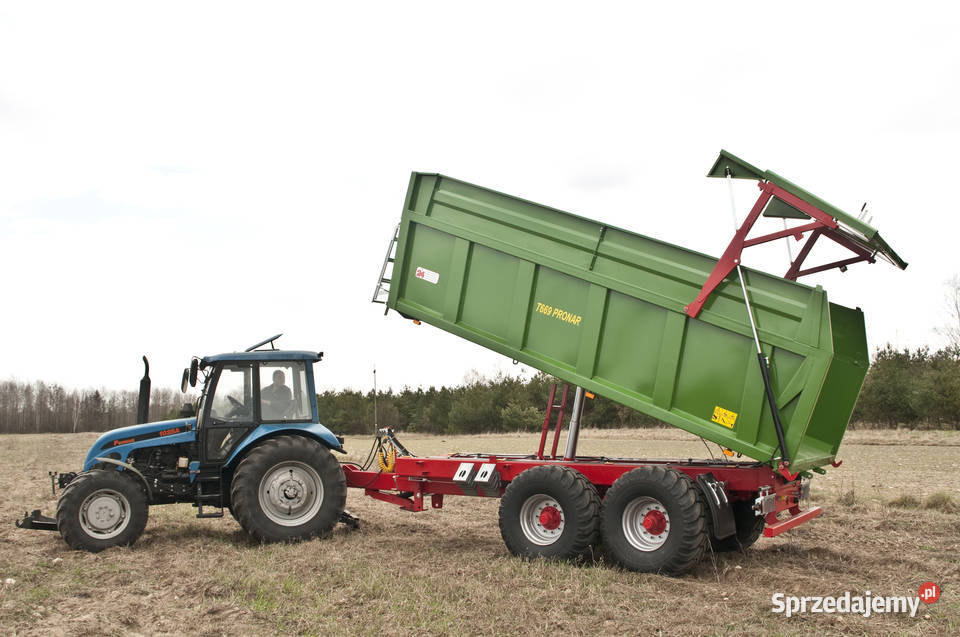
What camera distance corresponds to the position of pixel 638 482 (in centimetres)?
743

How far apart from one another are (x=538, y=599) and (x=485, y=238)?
3860mm

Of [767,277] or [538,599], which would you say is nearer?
[538,599]

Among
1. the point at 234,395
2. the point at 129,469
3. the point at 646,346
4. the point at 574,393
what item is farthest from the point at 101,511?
the point at 646,346

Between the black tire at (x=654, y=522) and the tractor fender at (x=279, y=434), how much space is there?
3494 mm

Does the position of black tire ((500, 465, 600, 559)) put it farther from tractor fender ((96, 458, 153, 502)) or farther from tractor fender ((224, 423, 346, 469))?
tractor fender ((96, 458, 153, 502))

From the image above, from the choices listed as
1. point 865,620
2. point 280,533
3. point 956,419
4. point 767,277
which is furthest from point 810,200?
point 956,419

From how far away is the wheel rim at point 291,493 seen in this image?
912cm

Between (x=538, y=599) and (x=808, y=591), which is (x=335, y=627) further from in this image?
(x=808, y=591)

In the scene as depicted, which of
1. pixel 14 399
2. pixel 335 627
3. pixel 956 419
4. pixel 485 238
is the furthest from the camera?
pixel 14 399

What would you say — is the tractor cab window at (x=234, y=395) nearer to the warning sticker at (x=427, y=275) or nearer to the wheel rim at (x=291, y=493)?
the wheel rim at (x=291, y=493)

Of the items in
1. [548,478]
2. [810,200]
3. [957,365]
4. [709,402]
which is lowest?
[548,478]

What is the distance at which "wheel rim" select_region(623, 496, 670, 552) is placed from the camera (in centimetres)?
736

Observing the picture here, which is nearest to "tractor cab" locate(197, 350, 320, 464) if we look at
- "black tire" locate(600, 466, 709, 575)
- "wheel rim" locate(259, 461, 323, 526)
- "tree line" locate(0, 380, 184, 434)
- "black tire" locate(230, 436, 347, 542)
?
"black tire" locate(230, 436, 347, 542)

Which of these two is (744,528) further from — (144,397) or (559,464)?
(144,397)
